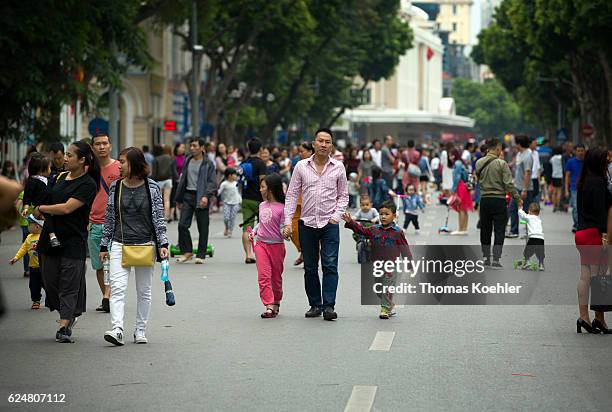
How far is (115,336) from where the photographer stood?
1099 centimetres

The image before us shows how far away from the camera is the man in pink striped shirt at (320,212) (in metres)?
12.8

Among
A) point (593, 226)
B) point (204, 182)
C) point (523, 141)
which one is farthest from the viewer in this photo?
point (523, 141)

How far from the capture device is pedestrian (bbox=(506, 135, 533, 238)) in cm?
2197

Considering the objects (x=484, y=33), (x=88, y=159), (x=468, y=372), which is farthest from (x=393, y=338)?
(x=484, y=33)

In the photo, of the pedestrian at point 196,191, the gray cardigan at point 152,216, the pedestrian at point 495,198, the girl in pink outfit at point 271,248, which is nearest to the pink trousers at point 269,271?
the girl in pink outfit at point 271,248

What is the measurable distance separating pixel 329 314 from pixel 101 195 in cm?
238

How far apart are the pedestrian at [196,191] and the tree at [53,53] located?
5578 mm

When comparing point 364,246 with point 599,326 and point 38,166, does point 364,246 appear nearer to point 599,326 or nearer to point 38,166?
point 38,166

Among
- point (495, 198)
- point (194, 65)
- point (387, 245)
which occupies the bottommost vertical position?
point (387, 245)

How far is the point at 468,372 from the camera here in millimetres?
9719

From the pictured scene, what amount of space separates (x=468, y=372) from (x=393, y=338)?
186 centimetres

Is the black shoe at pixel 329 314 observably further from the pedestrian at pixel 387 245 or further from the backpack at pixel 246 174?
the backpack at pixel 246 174

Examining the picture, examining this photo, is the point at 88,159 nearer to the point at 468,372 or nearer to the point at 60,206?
the point at 60,206

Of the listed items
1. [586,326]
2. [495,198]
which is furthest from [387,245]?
[495,198]
